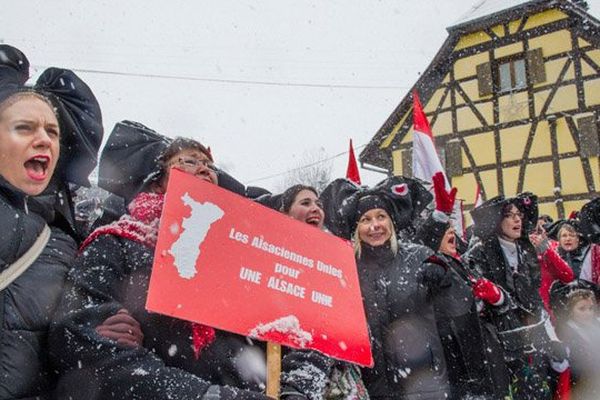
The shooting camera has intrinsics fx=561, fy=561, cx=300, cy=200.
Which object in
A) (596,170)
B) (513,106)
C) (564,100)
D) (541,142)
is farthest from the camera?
(513,106)

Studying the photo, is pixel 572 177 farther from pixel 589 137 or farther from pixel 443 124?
pixel 443 124

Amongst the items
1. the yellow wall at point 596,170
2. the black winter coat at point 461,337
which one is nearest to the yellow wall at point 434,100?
the yellow wall at point 596,170

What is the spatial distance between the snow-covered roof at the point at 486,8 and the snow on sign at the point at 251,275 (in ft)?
50.7

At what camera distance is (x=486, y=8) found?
1672 centimetres

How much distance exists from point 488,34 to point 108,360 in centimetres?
1668

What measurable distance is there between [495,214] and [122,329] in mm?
3743

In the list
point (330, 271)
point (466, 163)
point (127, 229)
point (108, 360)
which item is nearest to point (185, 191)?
point (127, 229)

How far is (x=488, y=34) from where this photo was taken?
16.2 metres

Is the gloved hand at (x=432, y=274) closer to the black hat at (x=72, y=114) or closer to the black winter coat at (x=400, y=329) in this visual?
the black winter coat at (x=400, y=329)

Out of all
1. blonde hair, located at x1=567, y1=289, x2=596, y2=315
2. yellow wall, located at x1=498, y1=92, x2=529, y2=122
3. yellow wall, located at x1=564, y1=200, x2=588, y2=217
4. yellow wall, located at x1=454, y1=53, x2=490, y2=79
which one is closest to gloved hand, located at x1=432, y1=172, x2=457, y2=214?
blonde hair, located at x1=567, y1=289, x2=596, y2=315

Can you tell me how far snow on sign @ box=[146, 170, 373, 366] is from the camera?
1.60 meters

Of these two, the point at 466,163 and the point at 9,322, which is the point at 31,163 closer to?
the point at 9,322

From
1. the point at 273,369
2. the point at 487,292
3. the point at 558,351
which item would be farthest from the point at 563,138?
the point at 273,369

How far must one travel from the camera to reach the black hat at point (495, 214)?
4.68 metres
